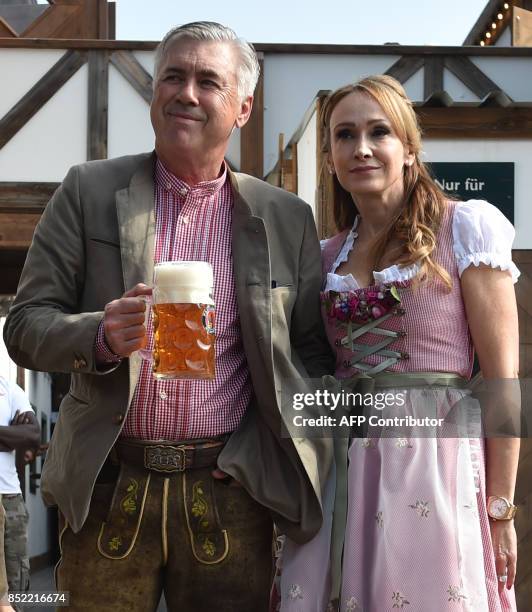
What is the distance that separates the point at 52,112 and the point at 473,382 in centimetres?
646

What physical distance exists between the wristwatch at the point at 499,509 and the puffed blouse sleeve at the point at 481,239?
543 millimetres

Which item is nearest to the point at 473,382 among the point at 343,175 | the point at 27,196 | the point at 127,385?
the point at 343,175

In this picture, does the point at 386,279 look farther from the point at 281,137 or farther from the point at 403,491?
the point at 281,137

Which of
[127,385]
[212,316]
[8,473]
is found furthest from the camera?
[8,473]

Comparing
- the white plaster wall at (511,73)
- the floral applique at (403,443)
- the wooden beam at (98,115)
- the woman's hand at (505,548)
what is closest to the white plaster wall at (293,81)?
the white plaster wall at (511,73)

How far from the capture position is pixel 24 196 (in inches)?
337

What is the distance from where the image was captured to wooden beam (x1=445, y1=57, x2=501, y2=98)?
8.62 m

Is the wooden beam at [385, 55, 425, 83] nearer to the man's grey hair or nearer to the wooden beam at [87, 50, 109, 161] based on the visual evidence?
the wooden beam at [87, 50, 109, 161]

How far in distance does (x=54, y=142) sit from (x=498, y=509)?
662cm

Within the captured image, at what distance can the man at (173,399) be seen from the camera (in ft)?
8.57

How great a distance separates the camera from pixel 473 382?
112 inches

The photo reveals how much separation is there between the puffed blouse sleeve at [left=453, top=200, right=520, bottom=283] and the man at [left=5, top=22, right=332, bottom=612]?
470 millimetres

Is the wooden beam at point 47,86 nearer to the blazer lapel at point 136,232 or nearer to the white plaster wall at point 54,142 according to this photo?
the white plaster wall at point 54,142

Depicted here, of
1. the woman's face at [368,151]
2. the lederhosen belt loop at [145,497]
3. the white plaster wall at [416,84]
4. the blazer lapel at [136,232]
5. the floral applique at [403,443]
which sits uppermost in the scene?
the white plaster wall at [416,84]
